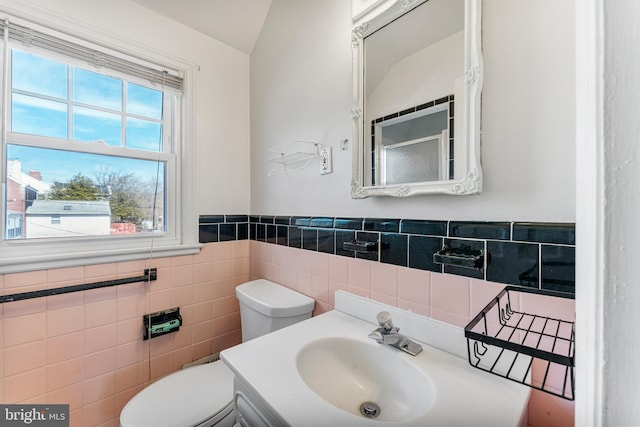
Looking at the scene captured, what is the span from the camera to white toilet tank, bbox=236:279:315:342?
1221mm

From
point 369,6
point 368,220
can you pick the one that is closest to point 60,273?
point 368,220

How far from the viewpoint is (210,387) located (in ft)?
3.78

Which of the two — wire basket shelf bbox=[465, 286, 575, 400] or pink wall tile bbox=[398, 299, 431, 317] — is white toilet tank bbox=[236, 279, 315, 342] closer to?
pink wall tile bbox=[398, 299, 431, 317]

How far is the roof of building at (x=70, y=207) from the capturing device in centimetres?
120

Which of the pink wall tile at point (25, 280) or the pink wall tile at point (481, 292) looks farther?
the pink wall tile at point (25, 280)

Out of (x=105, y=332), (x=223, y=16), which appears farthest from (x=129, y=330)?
(x=223, y=16)

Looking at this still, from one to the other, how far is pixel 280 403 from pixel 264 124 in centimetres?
148

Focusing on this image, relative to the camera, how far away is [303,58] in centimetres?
139

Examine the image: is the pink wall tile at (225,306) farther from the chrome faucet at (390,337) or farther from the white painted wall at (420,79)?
the white painted wall at (420,79)

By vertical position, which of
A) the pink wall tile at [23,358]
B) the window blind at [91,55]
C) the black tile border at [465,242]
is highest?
the window blind at [91,55]

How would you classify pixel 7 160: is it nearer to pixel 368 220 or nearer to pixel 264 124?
pixel 264 124

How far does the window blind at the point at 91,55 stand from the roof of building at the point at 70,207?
68 cm

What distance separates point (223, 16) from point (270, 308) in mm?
1696

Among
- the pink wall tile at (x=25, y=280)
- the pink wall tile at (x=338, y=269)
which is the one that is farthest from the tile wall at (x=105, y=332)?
the pink wall tile at (x=338, y=269)
